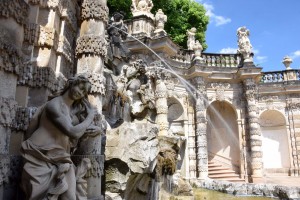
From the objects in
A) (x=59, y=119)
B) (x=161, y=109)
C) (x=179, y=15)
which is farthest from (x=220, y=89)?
(x=59, y=119)

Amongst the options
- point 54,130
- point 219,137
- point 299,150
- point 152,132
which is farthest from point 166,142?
point 299,150

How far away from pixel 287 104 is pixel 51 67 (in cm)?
1681

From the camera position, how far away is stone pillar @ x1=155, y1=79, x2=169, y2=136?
1060cm

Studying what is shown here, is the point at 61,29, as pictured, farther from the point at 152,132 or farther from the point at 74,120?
the point at 152,132

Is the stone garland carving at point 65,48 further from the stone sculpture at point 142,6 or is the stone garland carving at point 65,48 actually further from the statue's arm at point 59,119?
the stone sculpture at point 142,6

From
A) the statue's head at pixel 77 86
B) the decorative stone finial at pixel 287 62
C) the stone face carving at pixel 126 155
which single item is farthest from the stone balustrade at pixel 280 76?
the statue's head at pixel 77 86

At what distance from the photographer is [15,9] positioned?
3523 millimetres

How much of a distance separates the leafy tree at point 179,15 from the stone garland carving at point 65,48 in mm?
14626

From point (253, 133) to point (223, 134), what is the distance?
6.98 feet

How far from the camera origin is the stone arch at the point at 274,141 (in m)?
18.0

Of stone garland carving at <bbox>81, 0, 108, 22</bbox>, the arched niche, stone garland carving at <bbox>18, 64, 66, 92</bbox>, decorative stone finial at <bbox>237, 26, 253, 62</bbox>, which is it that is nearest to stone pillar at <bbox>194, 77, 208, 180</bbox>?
the arched niche

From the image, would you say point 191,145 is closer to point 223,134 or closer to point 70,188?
point 223,134

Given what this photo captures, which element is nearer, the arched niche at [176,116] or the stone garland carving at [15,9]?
the stone garland carving at [15,9]

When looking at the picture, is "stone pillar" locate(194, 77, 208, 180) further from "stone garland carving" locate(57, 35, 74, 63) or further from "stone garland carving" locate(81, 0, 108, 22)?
"stone garland carving" locate(81, 0, 108, 22)
